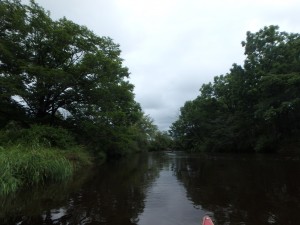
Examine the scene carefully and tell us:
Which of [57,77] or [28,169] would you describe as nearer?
[28,169]

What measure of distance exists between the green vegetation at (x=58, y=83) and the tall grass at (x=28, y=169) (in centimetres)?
571

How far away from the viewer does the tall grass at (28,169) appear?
34.9 feet

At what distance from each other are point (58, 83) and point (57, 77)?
1.09 m

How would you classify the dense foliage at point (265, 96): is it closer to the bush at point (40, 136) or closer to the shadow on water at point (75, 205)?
the bush at point (40, 136)

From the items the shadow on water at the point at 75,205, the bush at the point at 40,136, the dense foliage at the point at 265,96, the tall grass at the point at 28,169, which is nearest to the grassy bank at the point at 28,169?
the tall grass at the point at 28,169

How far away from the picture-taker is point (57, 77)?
76.8ft

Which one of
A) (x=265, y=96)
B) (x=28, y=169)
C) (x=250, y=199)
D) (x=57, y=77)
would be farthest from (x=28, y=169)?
(x=265, y=96)

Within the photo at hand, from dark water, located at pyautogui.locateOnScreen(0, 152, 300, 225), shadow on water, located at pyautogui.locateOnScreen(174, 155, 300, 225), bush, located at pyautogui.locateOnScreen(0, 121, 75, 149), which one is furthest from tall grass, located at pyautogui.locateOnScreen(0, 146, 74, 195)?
shadow on water, located at pyautogui.locateOnScreen(174, 155, 300, 225)

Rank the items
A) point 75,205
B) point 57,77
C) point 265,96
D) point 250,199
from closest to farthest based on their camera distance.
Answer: point 75,205, point 250,199, point 57,77, point 265,96

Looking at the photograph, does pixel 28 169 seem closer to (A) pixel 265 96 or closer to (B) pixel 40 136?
(B) pixel 40 136

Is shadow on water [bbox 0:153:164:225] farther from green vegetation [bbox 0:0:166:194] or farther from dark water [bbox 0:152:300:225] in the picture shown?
green vegetation [bbox 0:0:166:194]

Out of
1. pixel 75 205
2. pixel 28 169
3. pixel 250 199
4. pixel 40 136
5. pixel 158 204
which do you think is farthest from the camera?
pixel 40 136

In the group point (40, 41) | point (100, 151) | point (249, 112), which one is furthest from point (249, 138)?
point (40, 41)

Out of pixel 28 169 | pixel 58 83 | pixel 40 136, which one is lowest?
pixel 28 169
